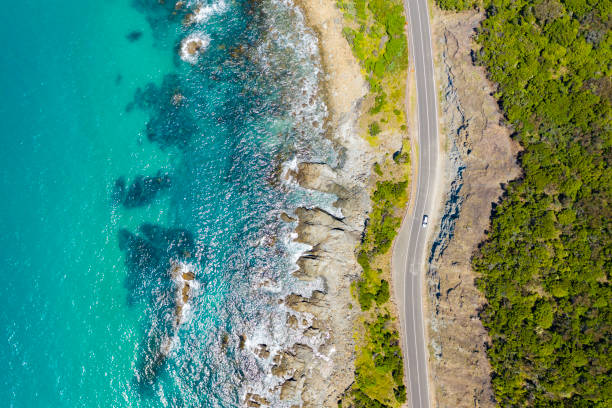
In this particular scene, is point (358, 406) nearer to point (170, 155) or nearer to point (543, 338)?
point (543, 338)

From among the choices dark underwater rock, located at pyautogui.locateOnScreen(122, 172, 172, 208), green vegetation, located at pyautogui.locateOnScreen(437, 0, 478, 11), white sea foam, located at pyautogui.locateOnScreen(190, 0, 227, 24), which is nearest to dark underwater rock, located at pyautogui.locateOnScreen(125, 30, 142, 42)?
white sea foam, located at pyautogui.locateOnScreen(190, 0, 227, 24)

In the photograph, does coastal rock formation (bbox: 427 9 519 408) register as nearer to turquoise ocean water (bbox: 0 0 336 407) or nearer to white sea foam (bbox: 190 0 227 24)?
turquoise ocean water (bbox: 0 0 336 407)

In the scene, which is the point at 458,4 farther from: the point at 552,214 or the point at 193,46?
the point at 193,46

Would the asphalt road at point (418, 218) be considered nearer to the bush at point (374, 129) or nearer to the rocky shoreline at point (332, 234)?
the rocky shoreline at point (332, 234)

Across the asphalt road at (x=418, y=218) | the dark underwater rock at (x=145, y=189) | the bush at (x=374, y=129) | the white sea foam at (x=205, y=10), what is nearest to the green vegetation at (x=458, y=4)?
the asphalt road at (x=418, y=218)

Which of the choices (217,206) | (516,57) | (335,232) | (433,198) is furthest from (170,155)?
(516,57)

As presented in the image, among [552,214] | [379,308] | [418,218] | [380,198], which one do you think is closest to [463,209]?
[418,218]
